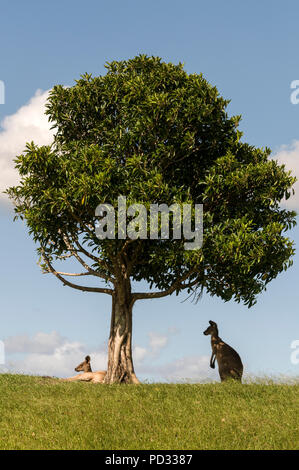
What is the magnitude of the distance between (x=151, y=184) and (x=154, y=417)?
9.39 metres

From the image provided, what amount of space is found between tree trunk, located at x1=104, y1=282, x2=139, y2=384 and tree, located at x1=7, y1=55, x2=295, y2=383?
0.05 meters

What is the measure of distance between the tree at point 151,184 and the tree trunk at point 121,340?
0.05 metres

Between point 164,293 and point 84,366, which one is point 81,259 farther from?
point 84,366

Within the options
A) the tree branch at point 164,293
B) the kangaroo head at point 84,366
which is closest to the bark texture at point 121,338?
the tree branch at point 164,293

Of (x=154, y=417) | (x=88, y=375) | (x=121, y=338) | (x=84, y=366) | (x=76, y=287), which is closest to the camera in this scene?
(x=154, y=417)

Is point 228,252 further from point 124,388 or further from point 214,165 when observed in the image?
point 124,388

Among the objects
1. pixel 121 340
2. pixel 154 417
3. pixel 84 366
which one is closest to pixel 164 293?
pixel 121 340

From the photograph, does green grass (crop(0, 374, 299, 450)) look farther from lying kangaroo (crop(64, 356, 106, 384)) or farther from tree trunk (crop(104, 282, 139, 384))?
lying kangaroo (crop(64, 356, 106, 384))

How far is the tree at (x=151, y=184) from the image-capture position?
2248 cm

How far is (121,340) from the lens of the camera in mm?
24969

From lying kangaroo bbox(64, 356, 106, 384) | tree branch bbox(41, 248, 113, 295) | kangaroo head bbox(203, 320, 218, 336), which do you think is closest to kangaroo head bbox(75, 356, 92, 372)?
lying kangaroo bbox(64, 356, 106, 384)

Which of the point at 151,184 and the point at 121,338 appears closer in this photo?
the point at 151,184

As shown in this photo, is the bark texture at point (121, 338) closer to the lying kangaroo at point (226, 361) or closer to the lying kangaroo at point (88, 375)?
the lying kangaroo at point (88, 375)

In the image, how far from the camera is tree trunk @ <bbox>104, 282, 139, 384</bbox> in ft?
81.3
